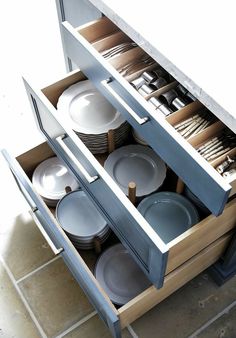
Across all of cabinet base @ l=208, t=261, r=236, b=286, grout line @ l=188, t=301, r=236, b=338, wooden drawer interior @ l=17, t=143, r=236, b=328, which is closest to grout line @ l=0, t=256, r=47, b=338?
wooden drawer interior @ l=17, t=143, r=236, b=328

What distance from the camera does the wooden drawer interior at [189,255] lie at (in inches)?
38.4

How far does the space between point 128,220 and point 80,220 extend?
428mm

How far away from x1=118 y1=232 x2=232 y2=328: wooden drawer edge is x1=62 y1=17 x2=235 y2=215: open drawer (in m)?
0.30

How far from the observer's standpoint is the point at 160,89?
1.07 metres

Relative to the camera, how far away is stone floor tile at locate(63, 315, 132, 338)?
4.60 feet

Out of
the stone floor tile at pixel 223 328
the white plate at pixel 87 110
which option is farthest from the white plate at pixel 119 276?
the white plate at pixel 87 110

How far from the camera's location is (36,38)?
2221mm

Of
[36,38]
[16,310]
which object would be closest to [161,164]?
[16,310]

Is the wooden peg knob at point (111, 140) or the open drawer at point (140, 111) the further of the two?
the wooden peg knob at point (111, 140)

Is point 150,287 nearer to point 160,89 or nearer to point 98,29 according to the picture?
point 160,89

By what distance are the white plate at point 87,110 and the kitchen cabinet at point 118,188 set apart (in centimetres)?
4

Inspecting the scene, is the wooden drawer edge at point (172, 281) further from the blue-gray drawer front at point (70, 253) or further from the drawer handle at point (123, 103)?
the drawer handle at point (123, 103)

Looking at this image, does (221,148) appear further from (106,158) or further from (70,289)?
(70,289)

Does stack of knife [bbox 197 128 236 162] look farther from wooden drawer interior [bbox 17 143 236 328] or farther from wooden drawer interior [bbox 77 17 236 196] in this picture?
wooden drawer interior [bbox 17 143 236 328]
